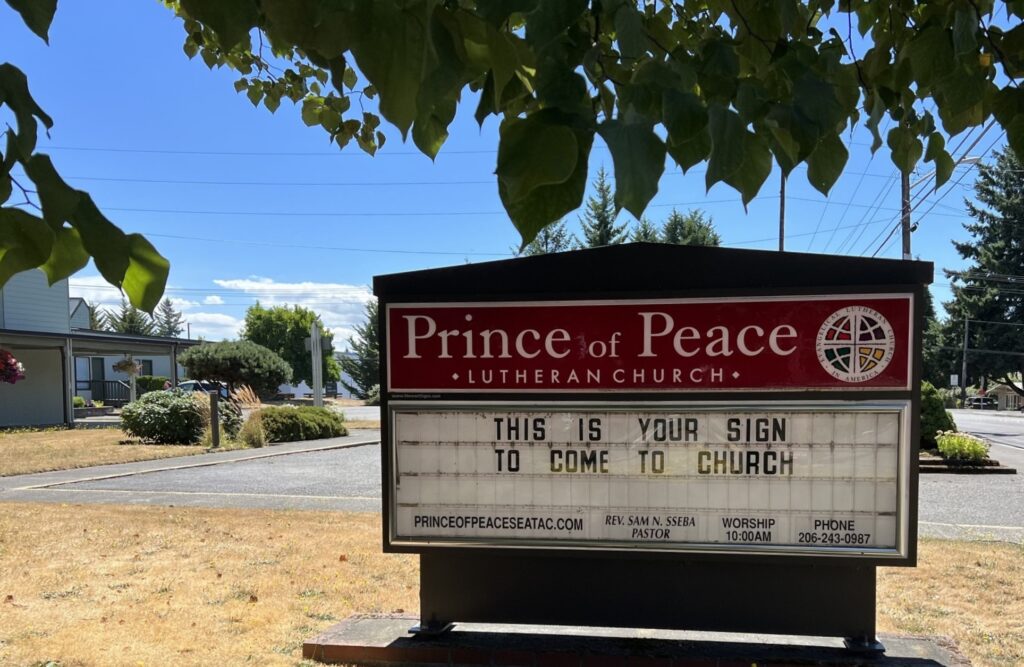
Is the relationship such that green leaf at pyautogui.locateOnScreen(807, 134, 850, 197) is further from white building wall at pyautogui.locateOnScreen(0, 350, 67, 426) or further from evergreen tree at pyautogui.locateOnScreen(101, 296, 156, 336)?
evergreen tree at pyautogui.locateOnScreen(101, 296, 156, 336)

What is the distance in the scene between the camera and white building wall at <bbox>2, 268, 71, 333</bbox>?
24062mm

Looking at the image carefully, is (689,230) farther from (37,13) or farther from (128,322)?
(128,322)

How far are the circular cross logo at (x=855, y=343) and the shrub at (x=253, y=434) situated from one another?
52.7 ft

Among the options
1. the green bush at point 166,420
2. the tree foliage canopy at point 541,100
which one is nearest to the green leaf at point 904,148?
the tree foliage canopy at point 541,100

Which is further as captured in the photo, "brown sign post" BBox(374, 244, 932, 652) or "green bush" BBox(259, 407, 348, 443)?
"green bush" BBox(259, 407, 348, 443)

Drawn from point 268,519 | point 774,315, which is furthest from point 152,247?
point 268,519

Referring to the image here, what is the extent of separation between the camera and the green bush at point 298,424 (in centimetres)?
1855

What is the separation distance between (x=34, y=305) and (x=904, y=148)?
2913cm

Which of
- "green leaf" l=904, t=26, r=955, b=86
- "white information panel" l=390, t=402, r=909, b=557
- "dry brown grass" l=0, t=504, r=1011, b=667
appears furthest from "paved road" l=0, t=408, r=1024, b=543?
"green leaf" l=904, t=26, r=955, b=86

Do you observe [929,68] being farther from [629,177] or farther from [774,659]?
[774,659]

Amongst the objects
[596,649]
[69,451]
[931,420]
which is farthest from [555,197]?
[69,451]

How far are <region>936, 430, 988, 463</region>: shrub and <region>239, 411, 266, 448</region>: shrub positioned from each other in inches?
598

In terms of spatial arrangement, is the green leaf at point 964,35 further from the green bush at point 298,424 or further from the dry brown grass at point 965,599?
the green bush at point 298,424

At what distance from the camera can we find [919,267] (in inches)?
144
